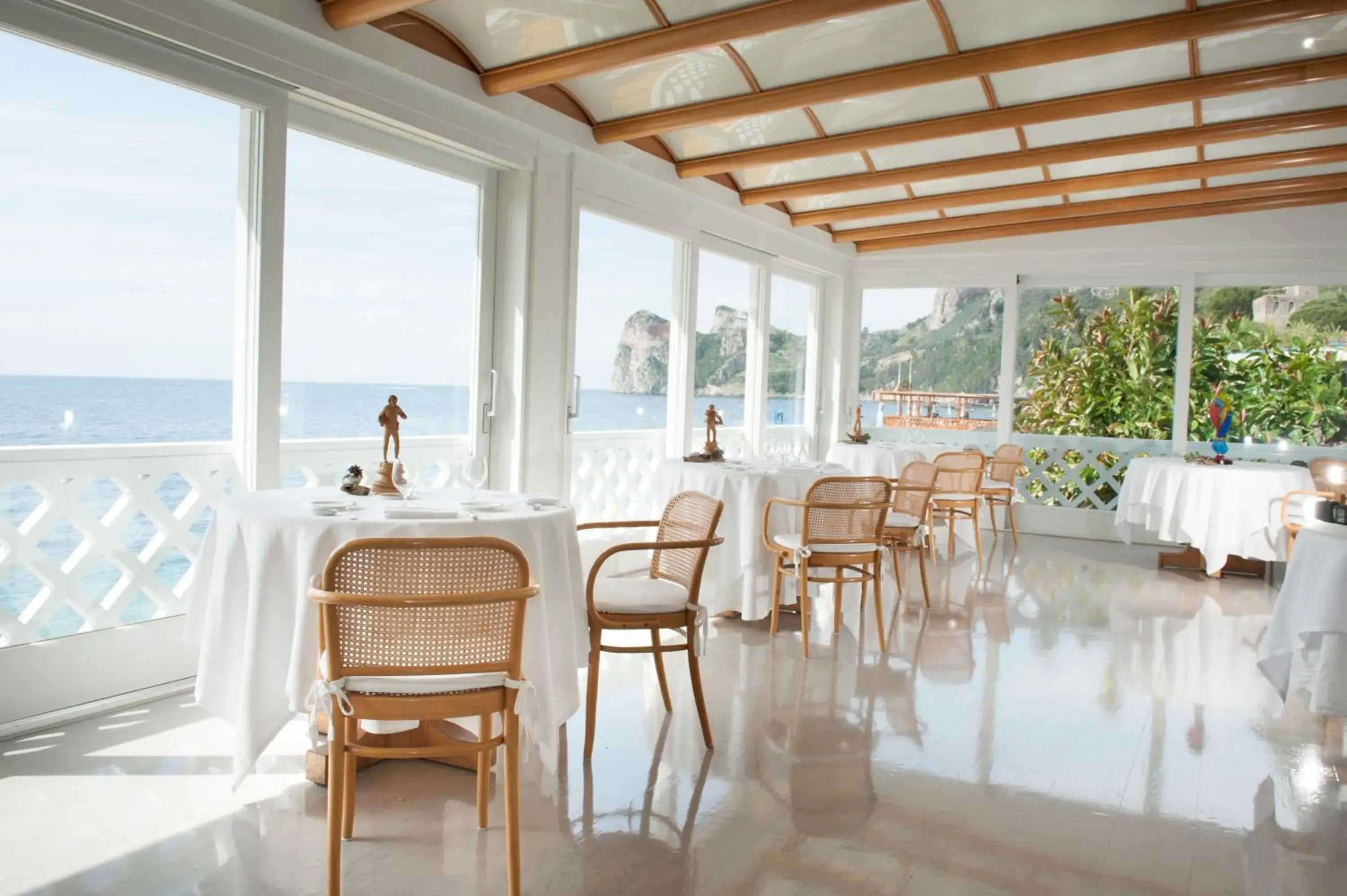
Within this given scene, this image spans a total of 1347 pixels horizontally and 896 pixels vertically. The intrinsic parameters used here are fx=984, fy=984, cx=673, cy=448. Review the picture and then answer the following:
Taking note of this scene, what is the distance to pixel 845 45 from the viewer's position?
15.9 feet

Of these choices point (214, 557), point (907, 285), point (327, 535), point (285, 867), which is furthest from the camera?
point (907, 285)

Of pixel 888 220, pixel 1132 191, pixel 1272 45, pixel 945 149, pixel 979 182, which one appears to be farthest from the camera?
pixel 888 220

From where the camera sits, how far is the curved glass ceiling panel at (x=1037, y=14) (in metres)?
4.35

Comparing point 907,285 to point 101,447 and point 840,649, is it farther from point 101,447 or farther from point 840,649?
point 101,447

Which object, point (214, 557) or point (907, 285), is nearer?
point (214, 557)

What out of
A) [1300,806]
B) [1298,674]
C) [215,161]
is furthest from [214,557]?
[1298,674]

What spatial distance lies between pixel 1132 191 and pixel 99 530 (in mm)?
7570

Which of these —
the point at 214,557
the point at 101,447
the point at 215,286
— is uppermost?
the point at 215,286

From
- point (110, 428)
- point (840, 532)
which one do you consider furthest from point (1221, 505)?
point (110, 428)

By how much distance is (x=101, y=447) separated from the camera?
12.0 feet

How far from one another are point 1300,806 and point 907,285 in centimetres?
726

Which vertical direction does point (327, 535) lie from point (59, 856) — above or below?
above

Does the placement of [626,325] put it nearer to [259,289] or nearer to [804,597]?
[804,597]

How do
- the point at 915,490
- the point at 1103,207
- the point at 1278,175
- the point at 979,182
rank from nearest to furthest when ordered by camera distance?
the point at 915,490 → the point at 1278,175 → the point at 979,182 → the point at 1103,207
